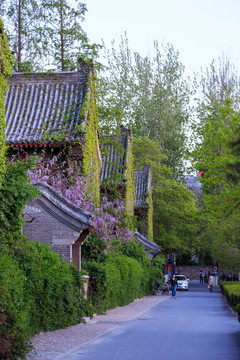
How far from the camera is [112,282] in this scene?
85.8 ft

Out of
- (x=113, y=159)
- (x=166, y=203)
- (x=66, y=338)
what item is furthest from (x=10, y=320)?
(x=166, y=203)

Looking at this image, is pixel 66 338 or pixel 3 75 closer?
pixel 66 338

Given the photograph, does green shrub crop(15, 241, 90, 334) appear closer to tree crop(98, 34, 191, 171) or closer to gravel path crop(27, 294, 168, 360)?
gravel path crop(27, 294, 168, 360)

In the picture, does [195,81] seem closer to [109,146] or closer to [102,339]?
[109,146]

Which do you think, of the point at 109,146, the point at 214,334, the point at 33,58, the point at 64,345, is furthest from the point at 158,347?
the point at 33,58

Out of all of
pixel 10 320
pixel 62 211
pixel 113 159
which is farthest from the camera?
pixel 113 159

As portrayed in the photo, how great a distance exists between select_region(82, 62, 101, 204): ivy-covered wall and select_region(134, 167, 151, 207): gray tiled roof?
19.2 metres

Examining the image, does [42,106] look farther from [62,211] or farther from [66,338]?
[66,338]

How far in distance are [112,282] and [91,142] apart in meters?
7.75

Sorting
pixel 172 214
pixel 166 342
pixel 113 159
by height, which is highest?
pixel 113 159

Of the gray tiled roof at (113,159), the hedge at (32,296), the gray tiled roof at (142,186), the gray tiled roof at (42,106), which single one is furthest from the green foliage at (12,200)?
the gray tiled roof at (142,186)

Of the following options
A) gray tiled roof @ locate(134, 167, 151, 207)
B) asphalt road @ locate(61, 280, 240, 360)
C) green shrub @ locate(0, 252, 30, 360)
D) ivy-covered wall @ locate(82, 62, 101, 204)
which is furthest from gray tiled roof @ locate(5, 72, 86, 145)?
gray tiled roof @ locate(134, 167, 151, 207)

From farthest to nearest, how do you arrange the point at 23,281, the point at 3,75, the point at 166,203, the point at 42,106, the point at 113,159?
the point at 166,203 < the point at 113,159 < the point at 42,106 < the point at 3,75 < the point at 23,281

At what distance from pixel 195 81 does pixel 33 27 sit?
26462 mm
